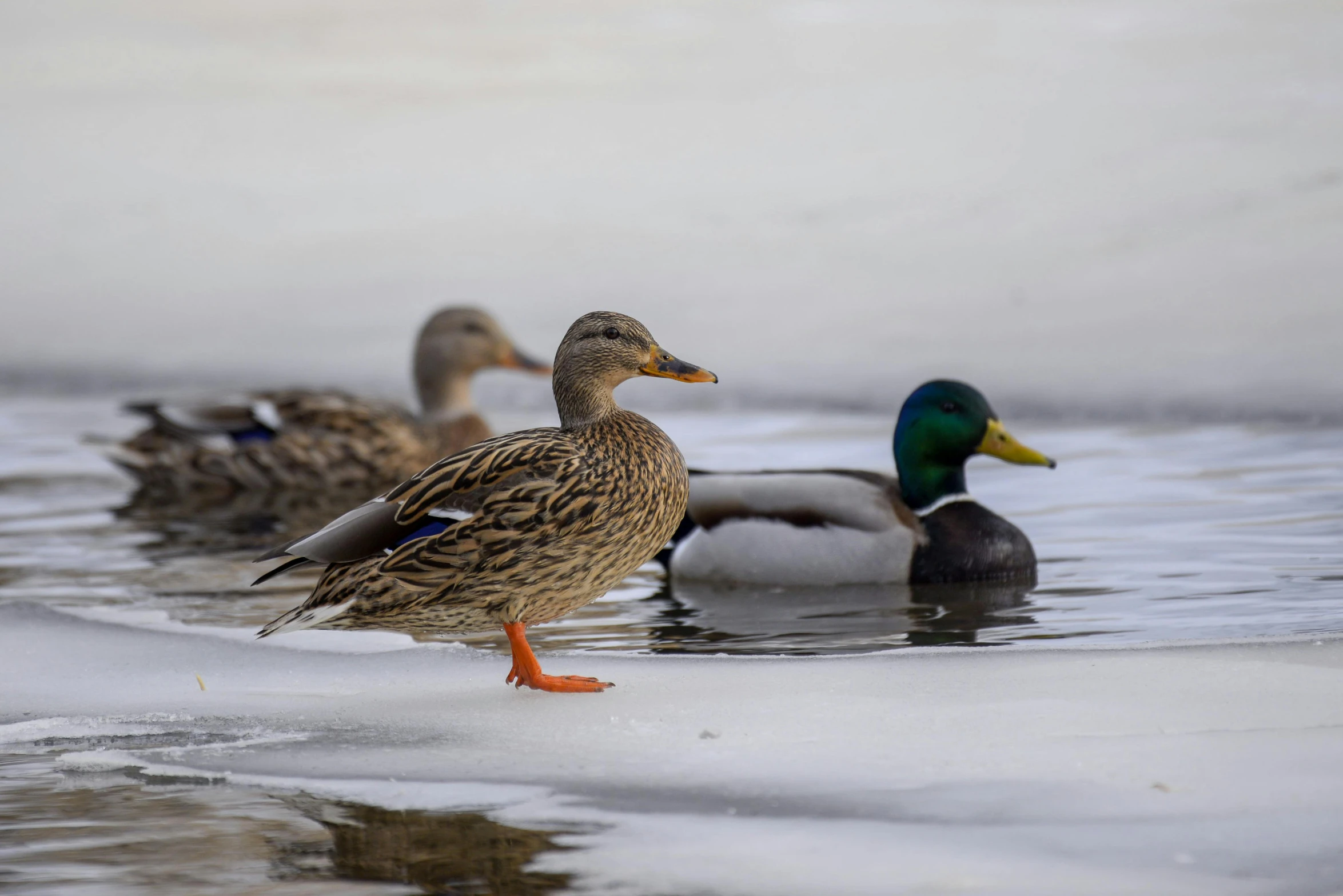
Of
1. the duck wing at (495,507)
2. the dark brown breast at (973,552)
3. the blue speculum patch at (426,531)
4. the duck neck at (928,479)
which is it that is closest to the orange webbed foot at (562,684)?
the duck wing at (495,507)

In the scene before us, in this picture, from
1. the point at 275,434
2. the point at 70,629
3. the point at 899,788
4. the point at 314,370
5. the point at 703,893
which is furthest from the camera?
the point at 314,370

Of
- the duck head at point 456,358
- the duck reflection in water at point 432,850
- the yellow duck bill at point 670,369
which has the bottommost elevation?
the duck reflection in water at point 432,850

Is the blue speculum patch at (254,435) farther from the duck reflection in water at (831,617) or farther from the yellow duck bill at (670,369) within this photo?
the yellow duck bill at (670,369)

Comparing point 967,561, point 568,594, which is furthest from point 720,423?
point 568,594

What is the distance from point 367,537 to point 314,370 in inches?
375

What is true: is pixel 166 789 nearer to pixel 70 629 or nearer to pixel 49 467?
pixel 70 629

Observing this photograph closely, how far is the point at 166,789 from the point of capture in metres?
3.15

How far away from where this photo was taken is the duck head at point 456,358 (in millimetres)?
9727

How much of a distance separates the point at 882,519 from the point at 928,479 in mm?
375

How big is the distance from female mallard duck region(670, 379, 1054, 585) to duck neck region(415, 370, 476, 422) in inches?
146

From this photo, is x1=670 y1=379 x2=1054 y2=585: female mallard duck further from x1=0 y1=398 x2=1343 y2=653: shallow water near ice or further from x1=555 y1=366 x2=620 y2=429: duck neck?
x1=555 y1=366 x2=620 y2=429: duck neck

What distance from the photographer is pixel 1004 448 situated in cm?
618

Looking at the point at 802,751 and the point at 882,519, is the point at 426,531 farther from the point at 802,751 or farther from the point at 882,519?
the point at 882,519

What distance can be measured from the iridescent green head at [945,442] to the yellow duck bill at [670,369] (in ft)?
6.76
